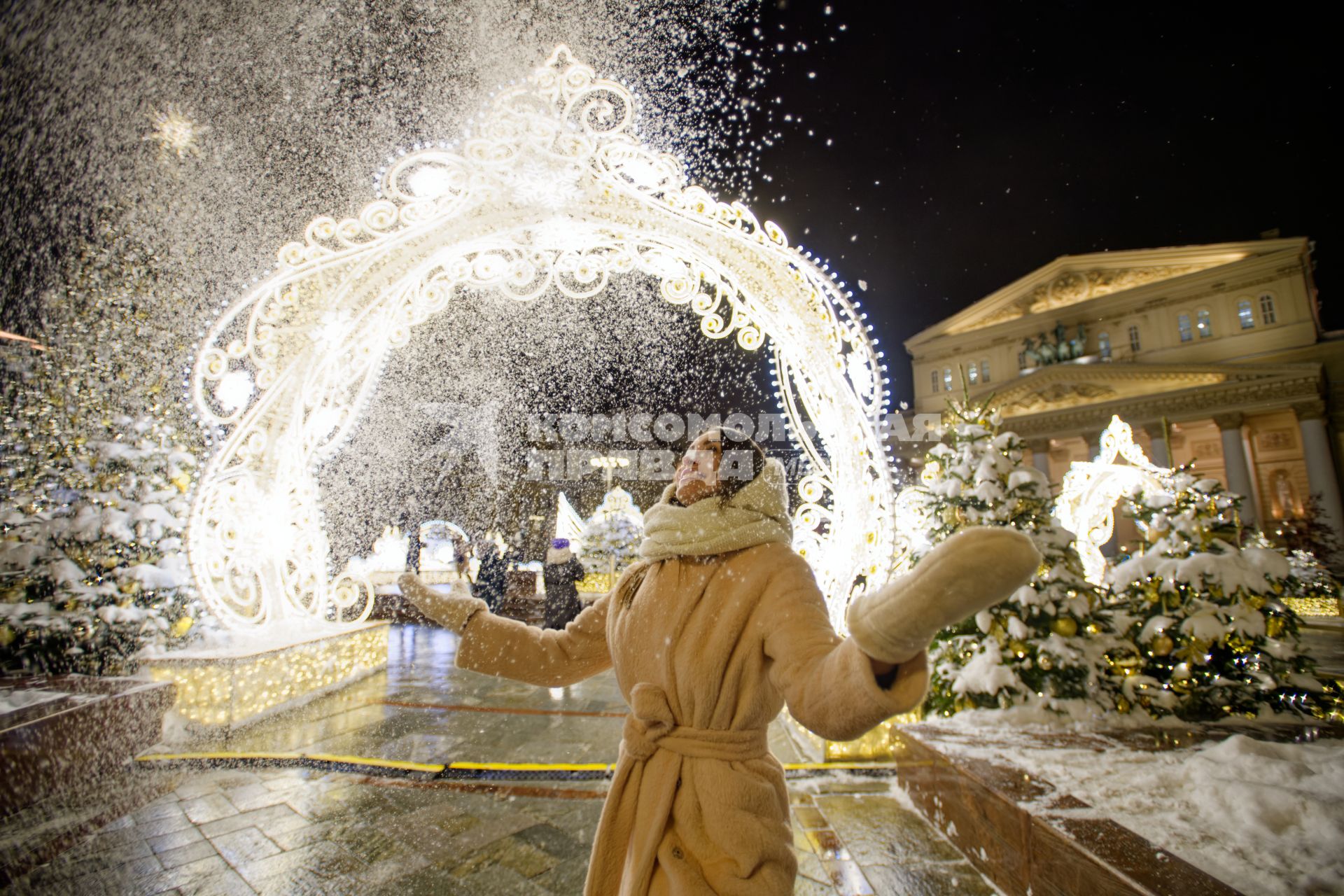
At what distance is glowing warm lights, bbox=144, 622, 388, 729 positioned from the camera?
4875 mm

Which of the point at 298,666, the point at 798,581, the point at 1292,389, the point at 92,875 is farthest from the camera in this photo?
the point at 1292,389

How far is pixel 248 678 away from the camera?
16.8 feet

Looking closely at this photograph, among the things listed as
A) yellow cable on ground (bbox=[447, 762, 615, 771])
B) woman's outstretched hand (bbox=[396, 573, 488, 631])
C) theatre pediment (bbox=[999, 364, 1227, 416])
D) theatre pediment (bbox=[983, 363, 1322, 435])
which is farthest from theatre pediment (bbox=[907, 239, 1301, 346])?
woman's outstretched hand (bbox=[396, 573, 488, 631])

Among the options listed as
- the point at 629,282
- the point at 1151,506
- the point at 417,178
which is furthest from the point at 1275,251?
the point at 417,178

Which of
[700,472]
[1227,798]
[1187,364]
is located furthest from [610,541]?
[1187,364]

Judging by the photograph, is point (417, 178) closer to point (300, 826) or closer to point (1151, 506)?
point (300, 826)

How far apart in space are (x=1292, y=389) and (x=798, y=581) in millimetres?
32902

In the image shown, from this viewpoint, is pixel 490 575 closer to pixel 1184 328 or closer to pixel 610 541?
pixel 610 541

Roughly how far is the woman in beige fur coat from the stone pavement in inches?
70.8

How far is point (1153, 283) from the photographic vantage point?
27672mm

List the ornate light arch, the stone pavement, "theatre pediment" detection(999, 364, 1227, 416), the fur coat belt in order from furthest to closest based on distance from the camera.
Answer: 1. "theatre pediment" detection(999, 364, 1227, 416)
2. the ornate light arch
3. the stone pavement
4. the fur coat belt

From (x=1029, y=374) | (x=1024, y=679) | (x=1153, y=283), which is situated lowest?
(x=1024, y=679)

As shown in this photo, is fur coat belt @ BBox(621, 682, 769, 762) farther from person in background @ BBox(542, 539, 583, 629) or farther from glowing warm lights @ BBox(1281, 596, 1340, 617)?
glowing warm lights @ BBox(1281, 596, 1340, 617)

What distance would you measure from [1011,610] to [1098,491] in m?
7.10
